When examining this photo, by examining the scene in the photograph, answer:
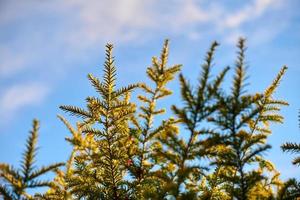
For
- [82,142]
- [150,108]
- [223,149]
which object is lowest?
[223,149]

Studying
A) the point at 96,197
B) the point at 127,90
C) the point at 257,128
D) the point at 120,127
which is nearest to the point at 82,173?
the point at 96,197

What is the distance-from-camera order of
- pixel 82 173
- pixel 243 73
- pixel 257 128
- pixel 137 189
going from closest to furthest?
pixel 243 73, pixel 137 189, pixel 82 173, pixel 257 128

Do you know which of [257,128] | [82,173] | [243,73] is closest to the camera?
[243,73]

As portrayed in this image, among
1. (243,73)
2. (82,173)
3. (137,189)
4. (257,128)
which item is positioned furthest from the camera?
(257,128)

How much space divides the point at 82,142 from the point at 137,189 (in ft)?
3.87

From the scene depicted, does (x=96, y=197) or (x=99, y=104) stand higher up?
(x=99, y=104)

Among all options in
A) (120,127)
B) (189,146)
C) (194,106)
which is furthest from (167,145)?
(120,127)

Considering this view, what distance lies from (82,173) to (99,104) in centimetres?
118

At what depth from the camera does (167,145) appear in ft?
15.1

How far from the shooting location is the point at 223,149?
4.73m

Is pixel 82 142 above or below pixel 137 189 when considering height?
above

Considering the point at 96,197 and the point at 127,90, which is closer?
the point at 96,197

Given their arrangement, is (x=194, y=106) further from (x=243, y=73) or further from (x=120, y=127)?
(x=120, y=127)

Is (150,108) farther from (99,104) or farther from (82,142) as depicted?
(82,142)
